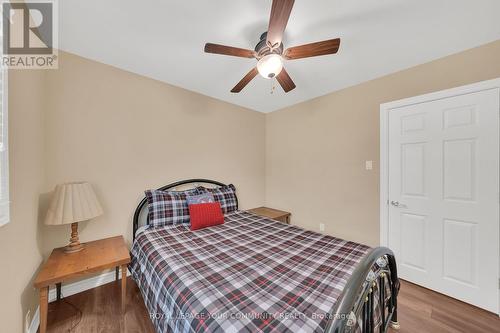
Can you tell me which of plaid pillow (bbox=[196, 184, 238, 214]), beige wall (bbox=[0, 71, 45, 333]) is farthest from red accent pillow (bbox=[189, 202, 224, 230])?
beige wall (bbox=[0, 71, 45, 333])

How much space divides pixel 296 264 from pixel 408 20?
219 cm

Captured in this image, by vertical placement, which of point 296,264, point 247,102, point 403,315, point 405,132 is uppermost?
point 247,102

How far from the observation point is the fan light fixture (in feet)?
4.98

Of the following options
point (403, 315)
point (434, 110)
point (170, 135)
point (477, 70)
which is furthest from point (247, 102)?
point (403, 315)

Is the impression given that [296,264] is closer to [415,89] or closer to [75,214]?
[75,214]

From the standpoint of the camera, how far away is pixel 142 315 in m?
1.73

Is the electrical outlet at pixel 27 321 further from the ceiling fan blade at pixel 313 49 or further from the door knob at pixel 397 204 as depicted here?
the door knob at pixel 397 204

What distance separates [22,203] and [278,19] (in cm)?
221

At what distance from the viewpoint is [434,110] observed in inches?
79.4

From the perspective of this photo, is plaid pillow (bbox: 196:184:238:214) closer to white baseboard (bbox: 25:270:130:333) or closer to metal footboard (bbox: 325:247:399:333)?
white baseboard (bbox: 25:270:130:333)

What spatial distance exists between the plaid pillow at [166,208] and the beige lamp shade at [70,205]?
531 mm

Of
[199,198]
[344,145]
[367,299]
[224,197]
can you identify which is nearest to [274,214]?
[224,197]

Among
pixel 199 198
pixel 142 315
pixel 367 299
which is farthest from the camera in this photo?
pixel 199 198

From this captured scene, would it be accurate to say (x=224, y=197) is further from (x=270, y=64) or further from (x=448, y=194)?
(x=448, y=194)
